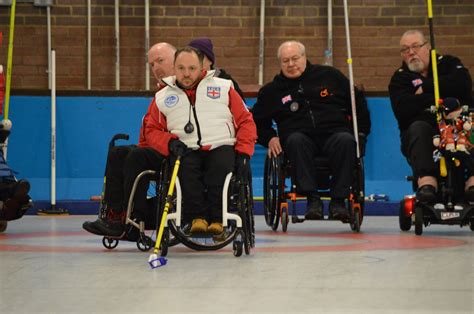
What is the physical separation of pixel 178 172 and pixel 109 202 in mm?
434

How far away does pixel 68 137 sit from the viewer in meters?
8.62

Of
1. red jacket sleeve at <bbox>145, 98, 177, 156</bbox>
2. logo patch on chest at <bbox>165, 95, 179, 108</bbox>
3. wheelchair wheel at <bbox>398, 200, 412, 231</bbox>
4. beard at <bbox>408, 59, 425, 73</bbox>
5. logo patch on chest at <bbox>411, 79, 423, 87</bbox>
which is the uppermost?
beard at <bbox>408, 59, 425, 73</bbox>

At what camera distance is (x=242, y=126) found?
488 cm

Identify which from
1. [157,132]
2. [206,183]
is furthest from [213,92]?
[206,183]

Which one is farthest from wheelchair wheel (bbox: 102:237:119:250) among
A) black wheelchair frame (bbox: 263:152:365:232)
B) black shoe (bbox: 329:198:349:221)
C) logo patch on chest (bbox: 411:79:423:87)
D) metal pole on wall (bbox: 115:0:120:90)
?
metal pole on wall (bbox: 115:0:120:90)

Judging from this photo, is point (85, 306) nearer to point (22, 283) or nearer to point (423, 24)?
point (22, 283)

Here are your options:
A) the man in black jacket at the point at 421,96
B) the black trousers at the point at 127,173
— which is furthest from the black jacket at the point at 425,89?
the black trousers at the point at 127,173

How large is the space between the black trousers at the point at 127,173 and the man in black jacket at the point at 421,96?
171cm

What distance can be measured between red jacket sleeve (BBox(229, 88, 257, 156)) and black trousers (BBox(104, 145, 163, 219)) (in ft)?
1.24

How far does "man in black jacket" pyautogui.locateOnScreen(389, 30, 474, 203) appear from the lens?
6117mm

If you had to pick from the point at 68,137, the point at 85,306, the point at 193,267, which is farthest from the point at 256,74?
the point at 85,306

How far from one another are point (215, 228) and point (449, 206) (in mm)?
1769

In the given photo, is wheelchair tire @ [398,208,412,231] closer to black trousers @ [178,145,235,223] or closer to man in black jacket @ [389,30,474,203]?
man in black jacket @ [389,30,474,203]

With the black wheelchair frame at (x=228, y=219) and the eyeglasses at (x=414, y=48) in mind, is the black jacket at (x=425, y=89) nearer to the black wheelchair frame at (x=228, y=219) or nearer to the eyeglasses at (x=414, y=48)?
the eyeglasses at (x=414, y=48)
